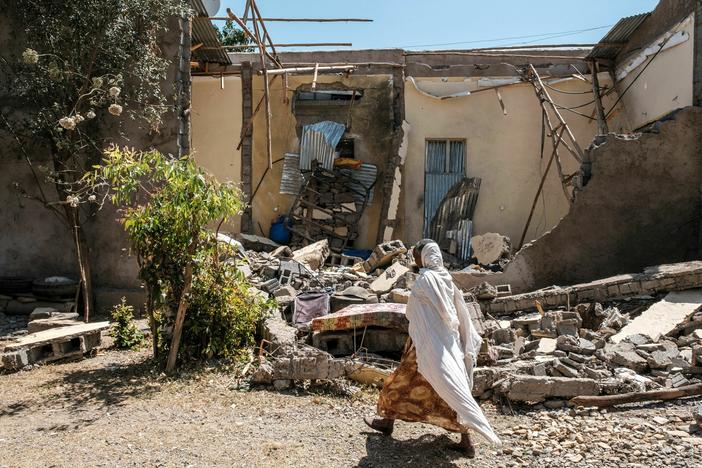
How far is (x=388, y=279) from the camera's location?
29.9 ft

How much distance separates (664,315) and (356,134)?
25.9 ft

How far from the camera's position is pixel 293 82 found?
1359cm

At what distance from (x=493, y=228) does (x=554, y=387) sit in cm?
832

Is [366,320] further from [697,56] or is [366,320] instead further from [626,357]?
[697,56]

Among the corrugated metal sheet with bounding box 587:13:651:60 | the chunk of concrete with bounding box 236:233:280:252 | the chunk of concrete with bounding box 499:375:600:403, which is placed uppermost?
the corrugated metal sheet with bounding box 587:13:651:60

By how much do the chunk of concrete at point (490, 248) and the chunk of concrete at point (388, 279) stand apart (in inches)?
111

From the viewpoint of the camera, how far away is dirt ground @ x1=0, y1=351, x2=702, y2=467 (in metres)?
4.30

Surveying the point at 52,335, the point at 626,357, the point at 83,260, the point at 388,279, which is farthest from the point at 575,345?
the point at 83,260

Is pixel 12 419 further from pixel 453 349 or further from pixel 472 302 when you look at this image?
pixel 472 302

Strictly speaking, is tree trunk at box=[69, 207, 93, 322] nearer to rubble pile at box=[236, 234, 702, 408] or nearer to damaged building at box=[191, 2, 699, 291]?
rubble pile at box=[236, 234, 702, 408]

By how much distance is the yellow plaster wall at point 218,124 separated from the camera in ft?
44.2

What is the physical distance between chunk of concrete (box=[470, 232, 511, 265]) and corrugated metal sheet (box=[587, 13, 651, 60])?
4244mm

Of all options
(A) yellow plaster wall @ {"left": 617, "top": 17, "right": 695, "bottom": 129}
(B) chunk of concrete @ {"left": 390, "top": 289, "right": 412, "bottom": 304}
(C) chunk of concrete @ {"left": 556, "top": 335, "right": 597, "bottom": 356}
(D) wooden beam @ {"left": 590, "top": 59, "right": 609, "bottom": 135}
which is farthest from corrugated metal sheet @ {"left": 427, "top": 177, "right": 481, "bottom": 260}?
(C) chunk of concrete @ {"left": 556, "top": 335, "right": 597, "bottom": 356}

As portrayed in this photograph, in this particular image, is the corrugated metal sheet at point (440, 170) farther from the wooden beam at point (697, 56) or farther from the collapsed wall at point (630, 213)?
the wooden beam at point (697, 56)
